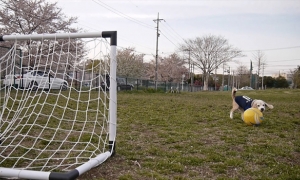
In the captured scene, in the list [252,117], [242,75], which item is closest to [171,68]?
[242,75]

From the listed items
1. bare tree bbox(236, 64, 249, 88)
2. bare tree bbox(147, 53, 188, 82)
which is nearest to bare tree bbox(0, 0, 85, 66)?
bare tree bbox(147, 53, 188, 82)

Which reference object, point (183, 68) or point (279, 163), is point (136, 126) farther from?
point (183, 68)

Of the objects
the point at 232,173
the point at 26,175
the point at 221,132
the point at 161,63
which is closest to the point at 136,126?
the point at 221,132

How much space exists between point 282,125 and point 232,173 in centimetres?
393

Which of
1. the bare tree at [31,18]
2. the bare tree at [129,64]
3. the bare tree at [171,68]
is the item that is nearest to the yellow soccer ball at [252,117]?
the bare tree at [31,18]

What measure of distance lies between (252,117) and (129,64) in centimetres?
3607

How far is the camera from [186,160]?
3.46 m

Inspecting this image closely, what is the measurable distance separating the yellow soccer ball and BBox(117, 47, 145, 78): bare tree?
113 ft

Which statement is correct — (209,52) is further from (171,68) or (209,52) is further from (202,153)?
(202,153)

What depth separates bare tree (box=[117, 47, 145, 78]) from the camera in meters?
40.9

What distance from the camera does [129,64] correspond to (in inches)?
1630

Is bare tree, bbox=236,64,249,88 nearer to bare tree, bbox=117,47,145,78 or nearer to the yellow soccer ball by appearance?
bare tree, bbox=117,47,145,78

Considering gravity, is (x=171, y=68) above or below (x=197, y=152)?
above

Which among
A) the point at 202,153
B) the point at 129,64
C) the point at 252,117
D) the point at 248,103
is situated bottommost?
the point at 202,153
